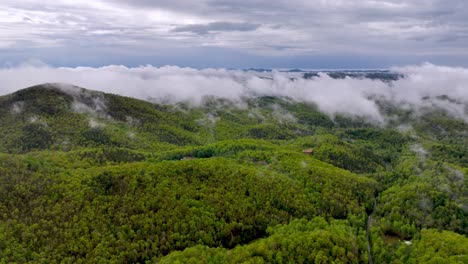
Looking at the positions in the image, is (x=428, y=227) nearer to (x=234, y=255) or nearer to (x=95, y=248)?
(x=234, y=255)

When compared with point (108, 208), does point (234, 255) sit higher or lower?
lower

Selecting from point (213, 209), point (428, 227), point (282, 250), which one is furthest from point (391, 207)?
point (213, 209)

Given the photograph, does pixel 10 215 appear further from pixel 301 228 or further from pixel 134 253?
pixel 301 228

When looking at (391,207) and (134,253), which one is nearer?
(134,253)

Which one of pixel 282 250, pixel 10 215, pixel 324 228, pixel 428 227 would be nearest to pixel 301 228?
pixel 324 228

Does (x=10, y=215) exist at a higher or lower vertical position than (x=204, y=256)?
higher

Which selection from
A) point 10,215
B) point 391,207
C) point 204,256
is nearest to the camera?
point 204,256

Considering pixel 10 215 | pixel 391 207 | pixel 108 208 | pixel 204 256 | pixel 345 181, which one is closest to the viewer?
pixel 204 256

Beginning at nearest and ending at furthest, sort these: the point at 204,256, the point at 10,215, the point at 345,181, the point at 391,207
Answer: the point at 204,256
the point at 10,215
the point at 391,207
the point at 345,181

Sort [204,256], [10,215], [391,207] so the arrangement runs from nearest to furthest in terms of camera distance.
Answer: [204,256] < [10,215] < [391,207]
